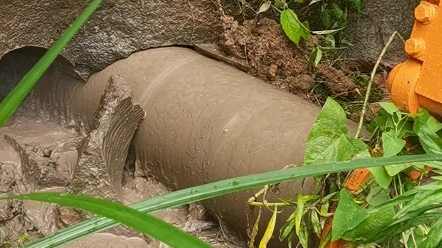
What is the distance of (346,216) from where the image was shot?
1033 millimetres

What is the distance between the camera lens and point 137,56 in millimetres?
1844

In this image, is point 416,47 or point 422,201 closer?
point 422,201

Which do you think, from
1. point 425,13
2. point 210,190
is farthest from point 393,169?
point 210,190

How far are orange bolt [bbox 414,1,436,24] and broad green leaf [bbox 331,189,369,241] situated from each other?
32cm

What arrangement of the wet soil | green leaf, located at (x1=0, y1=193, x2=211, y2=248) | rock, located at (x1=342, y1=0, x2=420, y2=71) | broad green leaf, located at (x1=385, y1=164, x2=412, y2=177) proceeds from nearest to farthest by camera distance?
1. green leaf, located at (x1=0, y1=193, x2=211, y2=248)
2. broad green leaf, located at (x1=385, y1=164, x2=412, y2=177)
3. the wet soil
4. rock, located at (x1=342, y1=0, x2=420, y2=71)

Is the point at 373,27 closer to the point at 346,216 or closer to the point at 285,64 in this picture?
the point at 285,64

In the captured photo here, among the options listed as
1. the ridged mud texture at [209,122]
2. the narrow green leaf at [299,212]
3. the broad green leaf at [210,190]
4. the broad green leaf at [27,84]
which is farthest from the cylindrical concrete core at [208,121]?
the broad green leaf at [27,84]

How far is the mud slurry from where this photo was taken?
1.55m

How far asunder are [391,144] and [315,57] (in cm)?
86

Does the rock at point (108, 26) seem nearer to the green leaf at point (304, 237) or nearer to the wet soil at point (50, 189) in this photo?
the wet soil at point (50, 189)

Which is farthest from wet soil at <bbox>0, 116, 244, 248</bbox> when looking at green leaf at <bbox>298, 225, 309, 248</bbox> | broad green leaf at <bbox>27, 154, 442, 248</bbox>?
broad green leaf at <bbox>27, 154, 442, 248</bbox>

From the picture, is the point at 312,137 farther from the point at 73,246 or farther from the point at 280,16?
the point at 280,16

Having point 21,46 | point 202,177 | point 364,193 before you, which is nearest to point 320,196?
point 364,193

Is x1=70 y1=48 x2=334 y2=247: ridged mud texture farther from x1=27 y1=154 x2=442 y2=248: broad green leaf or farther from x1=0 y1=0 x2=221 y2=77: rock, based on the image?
x1=27 y1=154 x2=442 y2=248: broad green leaf
